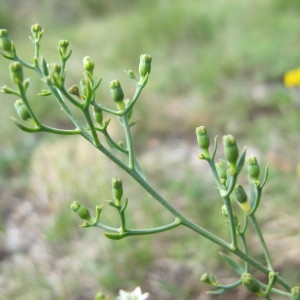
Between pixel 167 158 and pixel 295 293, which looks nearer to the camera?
pixel 295 293

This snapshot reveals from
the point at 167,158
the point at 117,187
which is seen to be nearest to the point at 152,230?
the point at 117,187

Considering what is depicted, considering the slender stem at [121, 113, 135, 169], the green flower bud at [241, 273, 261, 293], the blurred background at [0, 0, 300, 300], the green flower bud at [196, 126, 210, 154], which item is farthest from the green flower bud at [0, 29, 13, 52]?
the blurred background at [0, 0, 300, 300]

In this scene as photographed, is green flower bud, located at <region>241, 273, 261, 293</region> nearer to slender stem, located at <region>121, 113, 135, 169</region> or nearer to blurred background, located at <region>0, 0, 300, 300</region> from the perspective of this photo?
slender stem, located at <region>121, 113, 135, 169</region>

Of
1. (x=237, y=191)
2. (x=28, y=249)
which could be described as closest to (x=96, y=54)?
(x=28, y=249)

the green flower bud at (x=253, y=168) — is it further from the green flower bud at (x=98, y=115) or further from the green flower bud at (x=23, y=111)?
the green flower bud at (x=23, y=111)

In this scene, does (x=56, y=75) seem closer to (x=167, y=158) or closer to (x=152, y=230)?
(x=152, y=230)

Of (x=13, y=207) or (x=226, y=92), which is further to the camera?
(x=226, y=92)

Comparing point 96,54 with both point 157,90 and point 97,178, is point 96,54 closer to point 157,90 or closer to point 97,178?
point 157,90

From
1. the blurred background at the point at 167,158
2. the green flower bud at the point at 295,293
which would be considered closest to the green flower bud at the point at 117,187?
the green flower bud at the point at 295,293
